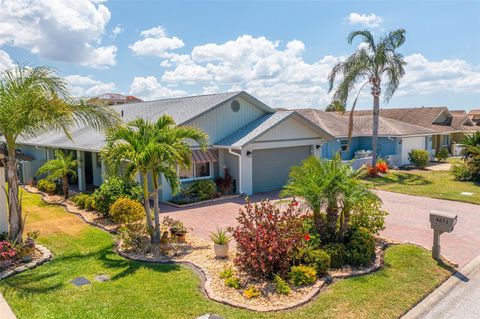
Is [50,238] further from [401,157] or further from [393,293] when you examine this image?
[401,157]

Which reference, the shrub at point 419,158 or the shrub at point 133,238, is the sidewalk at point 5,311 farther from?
the shrub at point 419,158

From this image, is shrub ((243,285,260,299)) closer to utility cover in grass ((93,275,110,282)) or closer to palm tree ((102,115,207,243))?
utility cover in grass ((93,275,110,282))

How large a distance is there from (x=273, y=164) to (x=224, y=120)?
4.32 metres

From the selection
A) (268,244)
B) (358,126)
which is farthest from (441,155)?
(268,244)

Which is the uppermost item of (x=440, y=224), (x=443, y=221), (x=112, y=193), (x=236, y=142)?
(x=236, y=142)

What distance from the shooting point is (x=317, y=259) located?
9.68 meters

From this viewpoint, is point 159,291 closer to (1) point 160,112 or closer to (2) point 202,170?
(2) point 202,170

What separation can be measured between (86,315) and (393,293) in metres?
7.15

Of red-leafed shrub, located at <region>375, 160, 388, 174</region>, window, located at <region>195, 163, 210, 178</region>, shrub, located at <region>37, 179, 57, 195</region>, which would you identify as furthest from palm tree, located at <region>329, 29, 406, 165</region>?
shrub, located at <region>37, 179, 57, 195</region>

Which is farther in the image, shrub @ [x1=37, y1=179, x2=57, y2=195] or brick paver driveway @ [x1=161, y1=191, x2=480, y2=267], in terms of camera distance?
shrub @ [x1=37, y1=179, x2=57, y2=195]

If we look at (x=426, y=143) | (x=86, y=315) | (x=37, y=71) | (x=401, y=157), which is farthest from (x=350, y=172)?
(x=426, y=143)

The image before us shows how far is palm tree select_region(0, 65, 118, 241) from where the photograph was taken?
420 inches

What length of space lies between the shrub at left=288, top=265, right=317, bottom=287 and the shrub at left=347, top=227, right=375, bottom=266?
1.65 metres

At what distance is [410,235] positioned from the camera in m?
14.0
